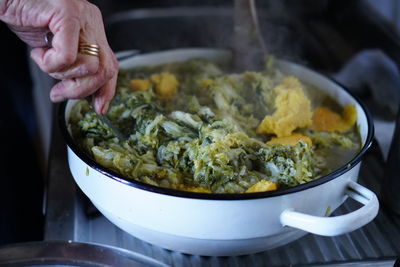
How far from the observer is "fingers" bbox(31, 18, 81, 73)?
2.33 feet

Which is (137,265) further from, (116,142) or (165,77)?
(165,77)

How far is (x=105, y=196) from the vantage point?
30.4 inches

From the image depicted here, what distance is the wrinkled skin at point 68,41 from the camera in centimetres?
72

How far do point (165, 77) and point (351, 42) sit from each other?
69 centimetres

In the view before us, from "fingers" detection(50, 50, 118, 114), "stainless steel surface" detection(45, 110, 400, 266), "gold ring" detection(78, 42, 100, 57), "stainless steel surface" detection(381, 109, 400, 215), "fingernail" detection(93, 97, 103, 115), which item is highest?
"gold ring" detection(78, 42, 100, 57)

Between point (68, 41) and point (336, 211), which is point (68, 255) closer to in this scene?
point (68, 41)

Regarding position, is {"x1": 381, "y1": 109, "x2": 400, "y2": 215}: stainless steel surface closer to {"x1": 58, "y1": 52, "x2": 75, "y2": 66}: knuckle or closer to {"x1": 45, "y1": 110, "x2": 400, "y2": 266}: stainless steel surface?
{"x1": 45, "y1": 110, "x2": 400, "y2": 266}: stainless steel surface

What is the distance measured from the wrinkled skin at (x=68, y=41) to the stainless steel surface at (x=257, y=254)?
0.22 meters

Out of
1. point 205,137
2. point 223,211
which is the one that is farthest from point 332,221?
point 205,137

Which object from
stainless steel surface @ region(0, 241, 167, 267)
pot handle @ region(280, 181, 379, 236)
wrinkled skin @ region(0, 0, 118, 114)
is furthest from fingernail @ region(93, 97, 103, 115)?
pot handle @ region(280, 181, 379, 236)

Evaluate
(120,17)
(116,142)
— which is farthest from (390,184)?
(120,17)

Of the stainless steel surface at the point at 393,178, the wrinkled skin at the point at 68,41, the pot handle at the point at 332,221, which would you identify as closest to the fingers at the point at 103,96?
the wrinkled skin at the point at 68,41

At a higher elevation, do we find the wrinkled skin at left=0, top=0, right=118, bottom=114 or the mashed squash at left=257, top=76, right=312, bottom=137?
the wrinkled skin at left=0, top=0, right=118, bottom=114

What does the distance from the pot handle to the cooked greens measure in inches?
2.4
